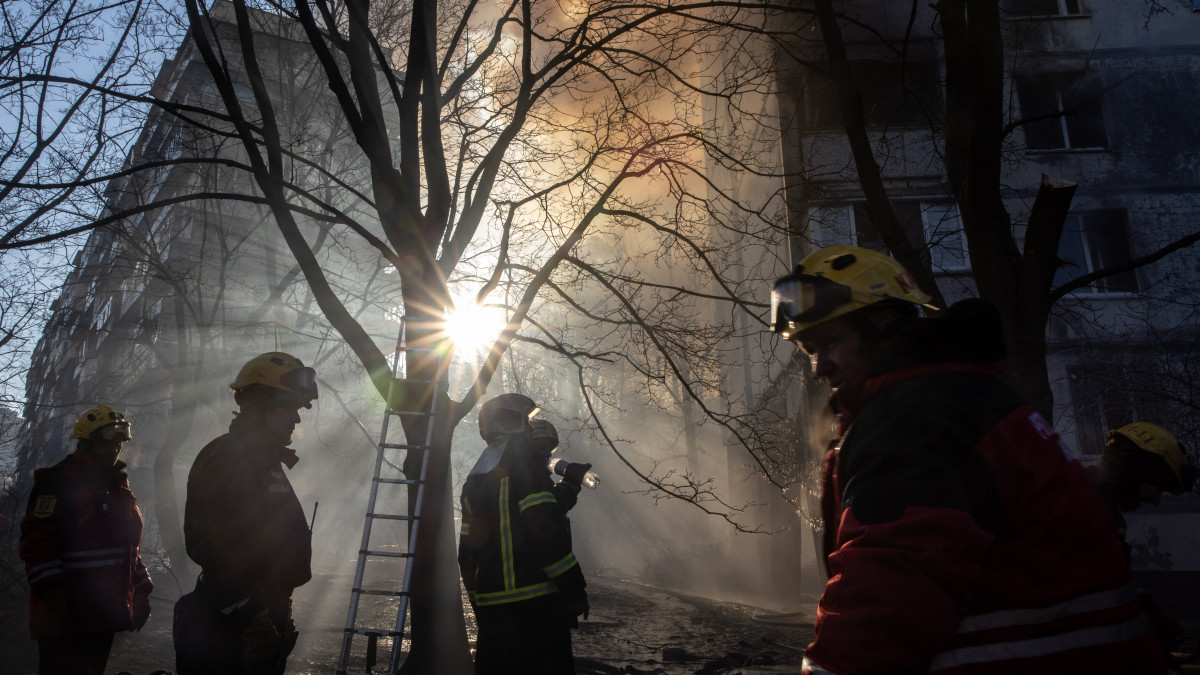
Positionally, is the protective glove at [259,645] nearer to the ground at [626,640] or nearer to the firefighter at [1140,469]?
the firefighter at [1140,469]

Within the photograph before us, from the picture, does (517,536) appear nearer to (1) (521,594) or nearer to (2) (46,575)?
(1) (521,594)

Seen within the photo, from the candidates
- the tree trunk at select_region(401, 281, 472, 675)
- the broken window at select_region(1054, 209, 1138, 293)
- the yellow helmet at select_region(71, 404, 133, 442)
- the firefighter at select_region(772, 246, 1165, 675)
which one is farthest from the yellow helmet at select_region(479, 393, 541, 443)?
the broken window at select_region(1054, 209, 1138, 293)

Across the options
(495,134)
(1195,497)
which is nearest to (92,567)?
(495,134)

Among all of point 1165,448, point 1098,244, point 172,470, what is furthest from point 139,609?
point 1098,244

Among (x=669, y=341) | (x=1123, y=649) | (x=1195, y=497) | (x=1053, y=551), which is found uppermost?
(x=669, y=341)

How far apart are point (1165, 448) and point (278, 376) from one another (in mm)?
4056

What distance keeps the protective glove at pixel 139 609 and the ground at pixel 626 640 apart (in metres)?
2.25

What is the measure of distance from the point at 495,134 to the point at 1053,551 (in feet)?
23.6

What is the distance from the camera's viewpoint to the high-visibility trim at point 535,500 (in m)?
3.59

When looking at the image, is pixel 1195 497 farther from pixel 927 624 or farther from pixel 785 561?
pixel 927 624

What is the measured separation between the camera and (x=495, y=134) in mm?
7871

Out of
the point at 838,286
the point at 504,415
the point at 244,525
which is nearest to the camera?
the point at 838,286

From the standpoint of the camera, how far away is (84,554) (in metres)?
4.06

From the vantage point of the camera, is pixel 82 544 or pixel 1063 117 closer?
pixel 82 544
